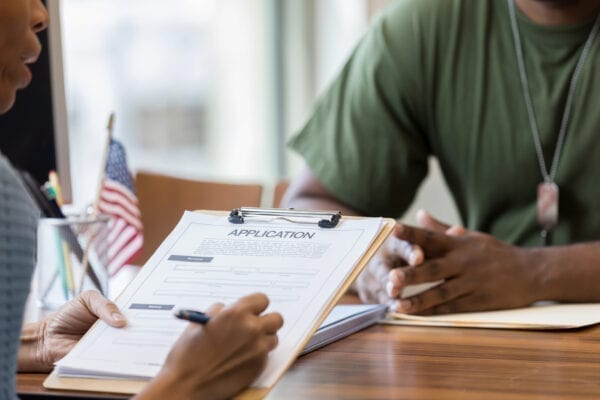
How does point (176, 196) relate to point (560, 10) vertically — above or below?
below

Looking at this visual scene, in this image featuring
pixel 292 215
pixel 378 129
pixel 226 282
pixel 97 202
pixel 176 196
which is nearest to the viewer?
pixel 226 282

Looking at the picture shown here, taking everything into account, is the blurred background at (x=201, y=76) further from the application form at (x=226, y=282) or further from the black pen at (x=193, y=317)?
the black pen at (x=193, y=317)

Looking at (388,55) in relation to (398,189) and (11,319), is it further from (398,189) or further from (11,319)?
(11,319)

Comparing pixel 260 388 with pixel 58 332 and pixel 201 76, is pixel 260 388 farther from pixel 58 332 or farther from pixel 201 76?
pixel 201 76

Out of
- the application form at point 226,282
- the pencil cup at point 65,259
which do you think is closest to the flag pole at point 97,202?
the pencil cup at point 65,259

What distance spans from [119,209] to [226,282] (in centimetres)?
68

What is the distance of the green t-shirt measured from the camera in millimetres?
1983

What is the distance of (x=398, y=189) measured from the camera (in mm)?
2160

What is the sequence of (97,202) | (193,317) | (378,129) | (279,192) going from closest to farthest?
(193,317) → (97,202) → (378,129) → (279,192)

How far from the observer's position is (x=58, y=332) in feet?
4.09

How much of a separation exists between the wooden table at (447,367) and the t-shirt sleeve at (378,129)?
0.72m

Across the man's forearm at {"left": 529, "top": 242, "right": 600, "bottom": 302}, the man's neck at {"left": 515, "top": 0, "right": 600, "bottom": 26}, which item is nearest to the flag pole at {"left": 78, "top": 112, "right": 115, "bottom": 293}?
the man's forearm at {"left": 529, "top": 242, "right": 600, "bottom": 302}

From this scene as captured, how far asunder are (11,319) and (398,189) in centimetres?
136

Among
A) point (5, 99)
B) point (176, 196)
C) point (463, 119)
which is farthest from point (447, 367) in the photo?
point (176, 196)
